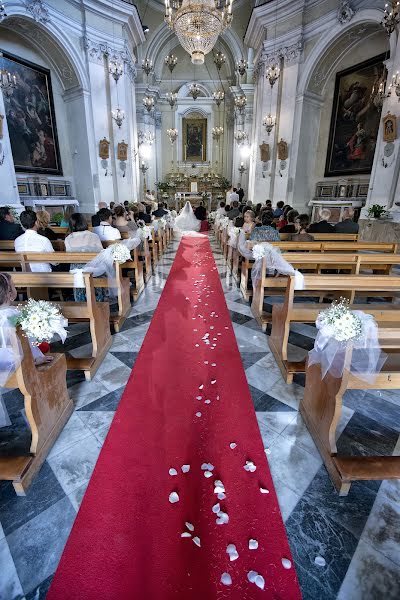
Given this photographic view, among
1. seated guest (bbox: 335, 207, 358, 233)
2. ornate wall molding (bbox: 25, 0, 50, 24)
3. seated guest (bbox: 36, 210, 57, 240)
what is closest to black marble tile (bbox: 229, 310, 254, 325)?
seated guest (bbox: 335, 207, 358, 233)

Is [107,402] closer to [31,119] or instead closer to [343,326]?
[343,326]

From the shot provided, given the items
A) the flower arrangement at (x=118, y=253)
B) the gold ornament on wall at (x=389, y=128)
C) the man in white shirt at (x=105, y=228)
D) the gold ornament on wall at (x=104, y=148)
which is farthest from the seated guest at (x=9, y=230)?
the gold ornament on wall at (x=389, y=128)

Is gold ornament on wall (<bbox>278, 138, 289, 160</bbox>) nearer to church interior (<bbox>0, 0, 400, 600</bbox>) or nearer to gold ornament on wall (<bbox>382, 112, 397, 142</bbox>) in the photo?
church interior (<bbox>0, 0, 400, 600</bbox>)

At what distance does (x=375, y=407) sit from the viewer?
252cm

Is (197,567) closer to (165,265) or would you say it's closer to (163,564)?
(163,564)

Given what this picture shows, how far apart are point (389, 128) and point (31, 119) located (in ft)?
34.9

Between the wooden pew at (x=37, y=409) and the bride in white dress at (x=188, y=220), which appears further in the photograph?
the bride in white dress at (x=188, y=220)

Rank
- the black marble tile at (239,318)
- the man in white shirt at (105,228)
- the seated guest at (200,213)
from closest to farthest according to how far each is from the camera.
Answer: the black marble tile at (239,318), the man in white shirt at (105,228), the seated guest at (200,213)

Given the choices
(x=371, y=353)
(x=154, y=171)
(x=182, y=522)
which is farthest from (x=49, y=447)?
(x=154, y=171)

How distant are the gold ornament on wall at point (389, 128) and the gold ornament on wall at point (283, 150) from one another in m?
3.86

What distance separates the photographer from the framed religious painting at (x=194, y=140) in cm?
1902

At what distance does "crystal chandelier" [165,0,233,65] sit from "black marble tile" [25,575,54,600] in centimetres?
871

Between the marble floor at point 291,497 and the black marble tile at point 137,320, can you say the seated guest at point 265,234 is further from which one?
the marble floor at point 291,497

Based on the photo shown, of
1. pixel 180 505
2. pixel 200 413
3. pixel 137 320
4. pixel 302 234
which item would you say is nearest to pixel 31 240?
pixel 137 320
